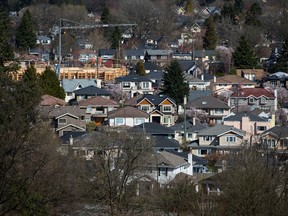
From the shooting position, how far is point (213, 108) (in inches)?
720

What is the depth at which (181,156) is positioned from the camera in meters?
13.8

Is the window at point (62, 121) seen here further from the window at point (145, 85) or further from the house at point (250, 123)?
the window at point (145, 85)

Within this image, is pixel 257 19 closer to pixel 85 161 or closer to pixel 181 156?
pixel 181 156

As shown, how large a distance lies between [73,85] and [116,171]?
9.73m

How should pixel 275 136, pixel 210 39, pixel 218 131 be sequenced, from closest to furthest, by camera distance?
pixel 275 136, pixel 218 131, pixel 210 39

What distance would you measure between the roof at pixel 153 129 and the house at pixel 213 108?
201cm

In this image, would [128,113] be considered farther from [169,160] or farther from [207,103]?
[169,160]

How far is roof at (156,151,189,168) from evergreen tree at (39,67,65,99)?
5.88 m

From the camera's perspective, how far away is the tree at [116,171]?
10.3 metres

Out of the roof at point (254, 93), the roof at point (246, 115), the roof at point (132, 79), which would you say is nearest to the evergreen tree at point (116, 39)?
the roof at point (132, 79)

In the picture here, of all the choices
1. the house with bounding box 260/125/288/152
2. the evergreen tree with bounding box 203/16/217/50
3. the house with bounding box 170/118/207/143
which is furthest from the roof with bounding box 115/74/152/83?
the evergreen tree with bounding box 203/16/217/50

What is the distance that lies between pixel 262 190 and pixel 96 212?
2.54m

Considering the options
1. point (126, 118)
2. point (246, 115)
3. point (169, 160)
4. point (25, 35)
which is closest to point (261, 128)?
point (246, 115)

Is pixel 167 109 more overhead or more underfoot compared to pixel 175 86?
more underfoot
